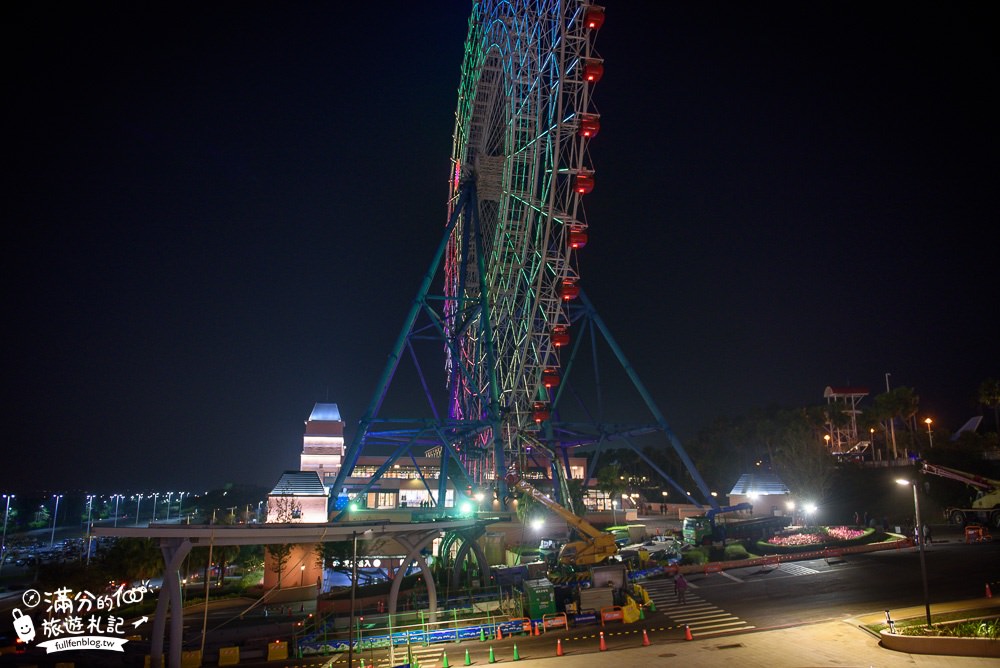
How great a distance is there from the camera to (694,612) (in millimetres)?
25000

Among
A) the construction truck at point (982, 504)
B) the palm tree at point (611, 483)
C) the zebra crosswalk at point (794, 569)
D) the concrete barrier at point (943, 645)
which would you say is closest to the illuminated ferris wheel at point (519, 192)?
the zebra crosswalk at point (794, 569)

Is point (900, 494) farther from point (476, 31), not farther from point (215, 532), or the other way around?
point (215, 532)

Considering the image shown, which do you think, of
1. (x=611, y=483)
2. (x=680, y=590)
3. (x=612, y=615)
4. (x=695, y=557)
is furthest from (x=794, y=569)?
(x=611, y=483)

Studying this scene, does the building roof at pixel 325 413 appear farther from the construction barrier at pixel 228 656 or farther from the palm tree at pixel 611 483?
the construction barrier at pixel 228 656

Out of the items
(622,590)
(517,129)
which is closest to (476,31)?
(517,129)

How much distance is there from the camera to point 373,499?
262 feet

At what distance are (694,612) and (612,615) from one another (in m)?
3.21

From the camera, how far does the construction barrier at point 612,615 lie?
24375 mm

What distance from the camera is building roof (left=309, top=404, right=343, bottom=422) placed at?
4090 inches

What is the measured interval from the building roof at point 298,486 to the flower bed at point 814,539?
2812cm

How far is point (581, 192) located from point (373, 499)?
56.0 metres

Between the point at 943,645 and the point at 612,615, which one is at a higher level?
the point at 943,645

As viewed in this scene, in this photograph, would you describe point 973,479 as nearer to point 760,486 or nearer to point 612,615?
point 760,486

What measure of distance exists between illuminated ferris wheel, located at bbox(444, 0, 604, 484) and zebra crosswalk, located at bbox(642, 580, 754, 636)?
1156 centimetres
